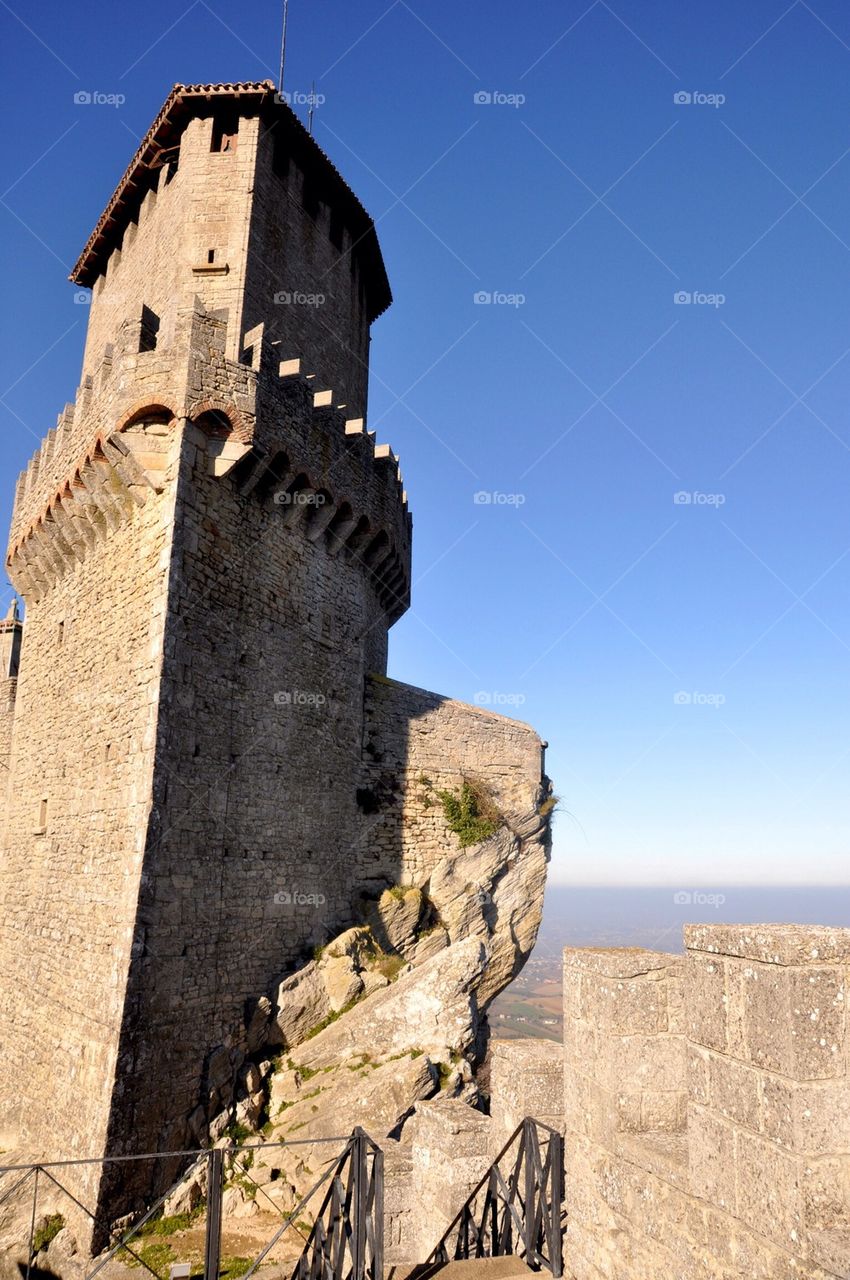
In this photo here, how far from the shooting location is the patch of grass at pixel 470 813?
15.1 meters

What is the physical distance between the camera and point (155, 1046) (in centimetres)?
983

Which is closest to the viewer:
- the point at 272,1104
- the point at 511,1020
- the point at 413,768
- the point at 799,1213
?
the point at 799,1213

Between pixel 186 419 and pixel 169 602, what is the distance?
9.26 ft

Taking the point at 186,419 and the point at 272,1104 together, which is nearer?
the point at 272,1104

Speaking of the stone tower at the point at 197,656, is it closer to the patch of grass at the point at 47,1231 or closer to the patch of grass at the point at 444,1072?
the patch of grass at the point at 47,1231

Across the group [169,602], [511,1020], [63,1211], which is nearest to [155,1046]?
[63,1211]

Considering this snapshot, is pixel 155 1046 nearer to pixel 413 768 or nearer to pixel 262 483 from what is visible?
pixel 413 768

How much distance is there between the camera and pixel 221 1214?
803 cm

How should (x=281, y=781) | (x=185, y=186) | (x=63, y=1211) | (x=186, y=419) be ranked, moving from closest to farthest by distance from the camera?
1. (x=63, y=1211)
2. (x=186, y=419)
3. (x=281, y=781)
4. (x=185, y=186)

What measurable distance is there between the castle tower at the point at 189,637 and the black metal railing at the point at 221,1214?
0.51 meters

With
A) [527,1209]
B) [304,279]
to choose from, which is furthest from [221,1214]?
[304,279]

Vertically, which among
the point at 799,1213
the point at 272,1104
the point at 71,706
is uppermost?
the point at 71,706

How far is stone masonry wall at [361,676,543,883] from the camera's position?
48.5 ft

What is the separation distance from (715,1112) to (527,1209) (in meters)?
3.11
